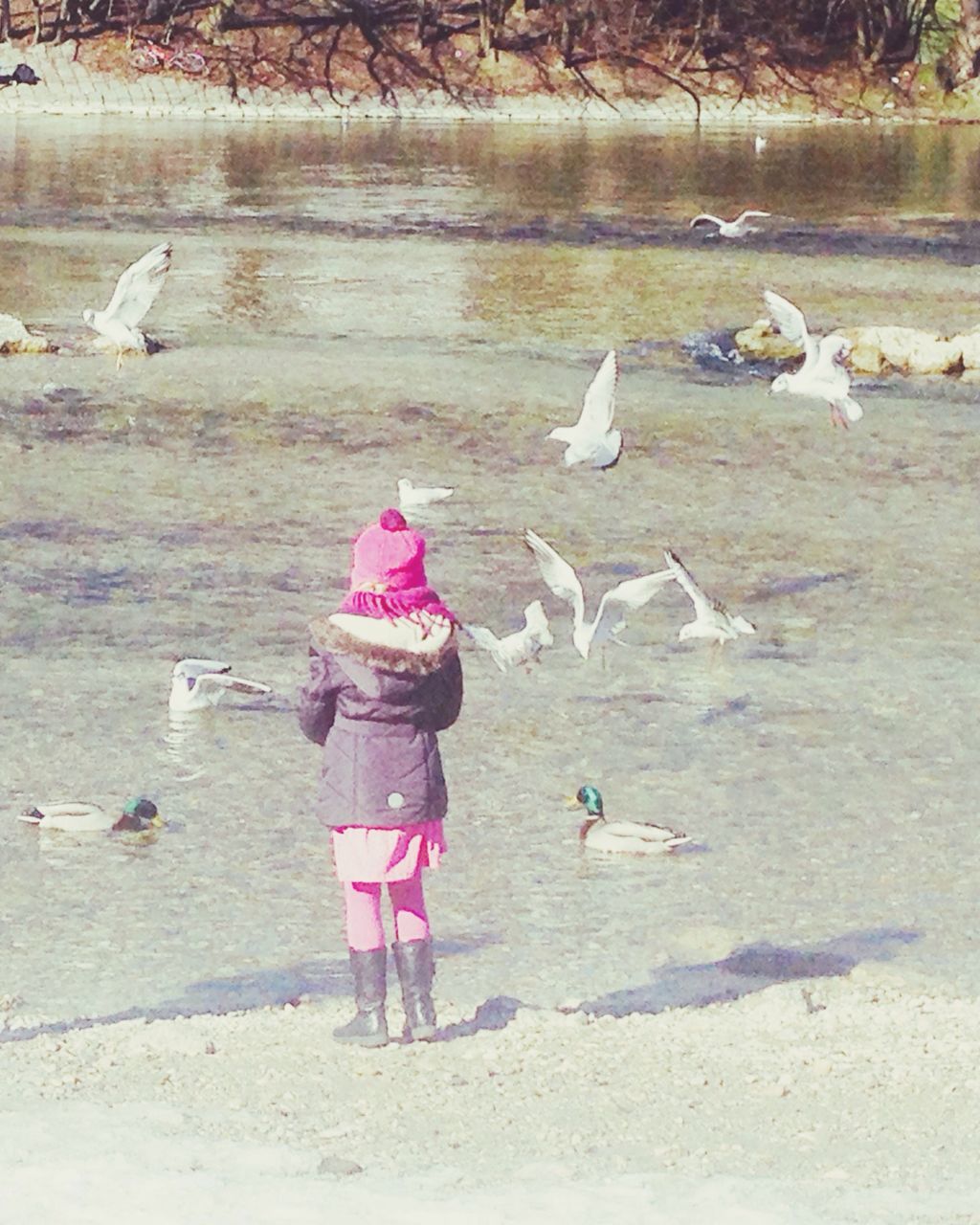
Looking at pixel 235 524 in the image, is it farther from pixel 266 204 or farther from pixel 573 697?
pixel 266 204

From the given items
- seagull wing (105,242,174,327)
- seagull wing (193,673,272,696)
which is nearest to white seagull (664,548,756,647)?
seagull wing (193,673,272,696)

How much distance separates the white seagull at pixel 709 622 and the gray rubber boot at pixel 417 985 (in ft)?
11.1

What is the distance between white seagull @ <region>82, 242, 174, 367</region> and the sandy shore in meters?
8.97

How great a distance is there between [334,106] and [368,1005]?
4100cm

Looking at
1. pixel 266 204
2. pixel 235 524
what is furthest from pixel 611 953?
pixel 266 204

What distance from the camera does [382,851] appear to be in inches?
216

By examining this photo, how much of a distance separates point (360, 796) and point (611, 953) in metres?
1.16

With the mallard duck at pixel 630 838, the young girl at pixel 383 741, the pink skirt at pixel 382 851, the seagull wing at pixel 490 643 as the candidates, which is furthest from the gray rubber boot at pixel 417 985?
the seagull wing at pixel 490 643

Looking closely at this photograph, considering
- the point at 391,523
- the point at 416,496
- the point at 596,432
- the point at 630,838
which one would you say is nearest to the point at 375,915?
the point at 391,523

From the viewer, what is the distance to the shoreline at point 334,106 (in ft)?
141

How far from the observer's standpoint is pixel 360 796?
17.9ft

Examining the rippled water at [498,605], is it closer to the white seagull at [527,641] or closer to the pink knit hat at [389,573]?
the white seagull at [527,641]

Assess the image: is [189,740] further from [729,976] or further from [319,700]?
[319,700]

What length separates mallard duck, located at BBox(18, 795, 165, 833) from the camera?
7.08 m
